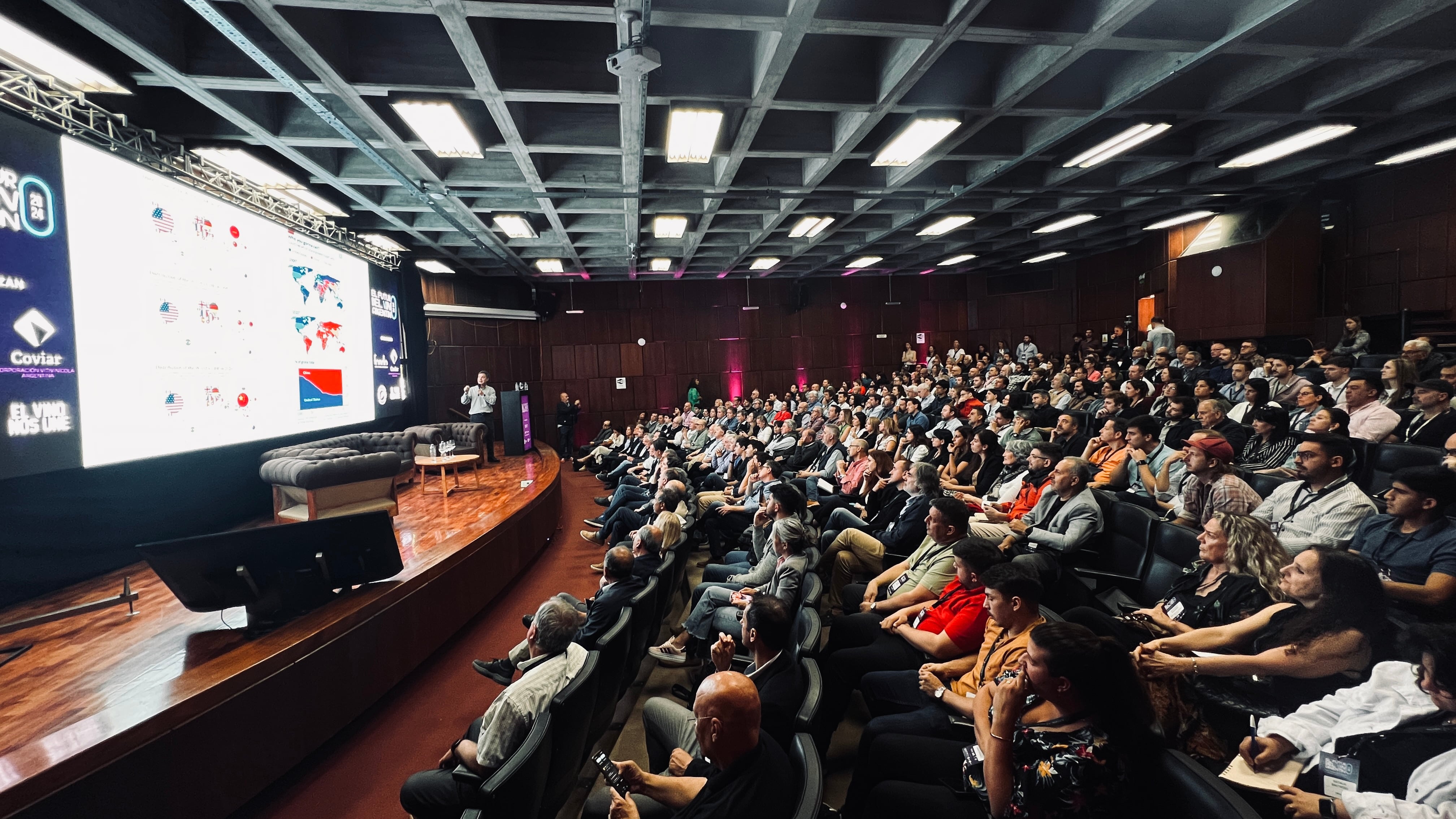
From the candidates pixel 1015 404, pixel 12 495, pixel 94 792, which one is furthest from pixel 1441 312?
pixel 12 495

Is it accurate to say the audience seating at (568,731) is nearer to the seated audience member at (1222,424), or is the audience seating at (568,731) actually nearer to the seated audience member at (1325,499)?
the seated audience member at (1325,499)

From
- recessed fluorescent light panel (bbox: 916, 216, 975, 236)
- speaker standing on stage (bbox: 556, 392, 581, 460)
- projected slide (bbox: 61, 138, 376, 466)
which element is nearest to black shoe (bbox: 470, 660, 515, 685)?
projected slide (bbox: 61, 138, 376, 466)

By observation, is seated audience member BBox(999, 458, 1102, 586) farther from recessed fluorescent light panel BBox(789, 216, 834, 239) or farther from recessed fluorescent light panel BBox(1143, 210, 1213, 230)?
recessed fluorescent light panel BBox(1143, 210, 1213, 230)

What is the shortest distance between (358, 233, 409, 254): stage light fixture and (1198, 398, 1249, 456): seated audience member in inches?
377

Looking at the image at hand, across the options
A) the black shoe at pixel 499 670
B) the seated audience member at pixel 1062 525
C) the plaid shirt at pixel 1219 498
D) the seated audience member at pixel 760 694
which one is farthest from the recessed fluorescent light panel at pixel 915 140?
the black shoe at pixel 499 670

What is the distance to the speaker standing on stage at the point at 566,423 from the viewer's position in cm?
1297

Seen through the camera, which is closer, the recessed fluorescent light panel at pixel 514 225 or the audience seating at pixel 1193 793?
the audience seating at pixel 1193 793

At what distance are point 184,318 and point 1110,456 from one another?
7.07 meters

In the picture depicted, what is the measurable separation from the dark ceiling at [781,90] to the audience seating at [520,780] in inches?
128

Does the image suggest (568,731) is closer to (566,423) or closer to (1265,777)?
(1265,777)

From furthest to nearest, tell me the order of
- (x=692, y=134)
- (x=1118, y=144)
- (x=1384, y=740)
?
(x=1118, y=144)
(x=692, y=134)
(x=1384, y=740)

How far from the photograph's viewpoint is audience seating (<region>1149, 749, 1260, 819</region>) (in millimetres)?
1124

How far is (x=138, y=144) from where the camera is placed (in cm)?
403

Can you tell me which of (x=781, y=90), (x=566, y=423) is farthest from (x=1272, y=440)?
(x=566, y=423)
